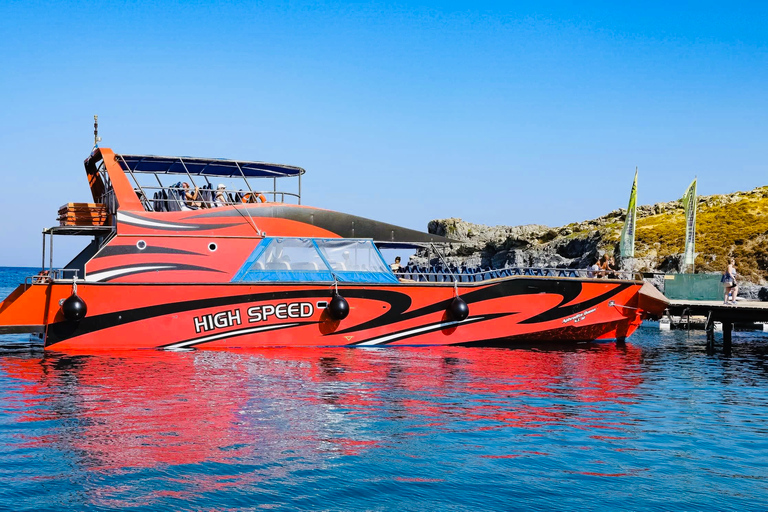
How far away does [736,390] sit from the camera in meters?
12.1

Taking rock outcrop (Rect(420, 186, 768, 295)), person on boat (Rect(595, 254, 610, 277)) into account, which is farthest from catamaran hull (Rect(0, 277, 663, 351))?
rock outcrop (Rect(420, 186, 768, 295))

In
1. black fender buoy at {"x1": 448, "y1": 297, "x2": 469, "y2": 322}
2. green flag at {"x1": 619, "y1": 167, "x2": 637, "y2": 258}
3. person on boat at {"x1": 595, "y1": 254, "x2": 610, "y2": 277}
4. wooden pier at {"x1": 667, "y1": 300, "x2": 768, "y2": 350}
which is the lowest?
wooden pier at {"x1": 667, "y1": 300, "x2": 768, "y2": 350}

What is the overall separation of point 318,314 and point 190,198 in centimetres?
392

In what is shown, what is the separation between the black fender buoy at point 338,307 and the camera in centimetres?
1502

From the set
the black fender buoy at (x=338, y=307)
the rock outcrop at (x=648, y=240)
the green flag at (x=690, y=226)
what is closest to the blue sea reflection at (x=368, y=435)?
the black fender buoy at (x=338, y=307)

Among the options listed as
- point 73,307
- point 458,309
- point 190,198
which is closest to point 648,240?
point 458,309

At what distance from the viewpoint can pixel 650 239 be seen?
52188mm

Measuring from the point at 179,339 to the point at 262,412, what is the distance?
5991mm

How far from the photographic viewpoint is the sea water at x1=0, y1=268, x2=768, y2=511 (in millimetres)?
6121

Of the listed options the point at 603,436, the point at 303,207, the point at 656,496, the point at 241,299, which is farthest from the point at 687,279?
the point at 656,496

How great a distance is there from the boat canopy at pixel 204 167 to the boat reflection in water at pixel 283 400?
4.60 metres

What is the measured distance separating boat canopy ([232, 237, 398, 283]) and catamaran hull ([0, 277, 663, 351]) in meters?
0.37

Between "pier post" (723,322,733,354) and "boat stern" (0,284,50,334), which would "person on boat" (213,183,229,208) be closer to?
"boat stern" (0,284,50,334)

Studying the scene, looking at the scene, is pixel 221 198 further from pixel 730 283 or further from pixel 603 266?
pixel 730 283
